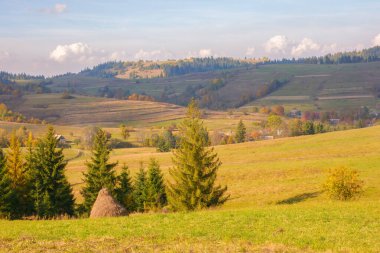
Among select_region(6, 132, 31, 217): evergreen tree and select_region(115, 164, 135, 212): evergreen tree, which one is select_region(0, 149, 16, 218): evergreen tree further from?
select_region(115, 164, 135, 212): evergreen tree

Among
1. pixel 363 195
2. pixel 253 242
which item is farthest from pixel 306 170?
pixel 253 242

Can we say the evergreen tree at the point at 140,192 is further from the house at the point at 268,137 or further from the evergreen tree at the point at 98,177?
the house at the point at 268,137

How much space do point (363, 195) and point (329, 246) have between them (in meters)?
29.3

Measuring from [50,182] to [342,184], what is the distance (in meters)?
33.2

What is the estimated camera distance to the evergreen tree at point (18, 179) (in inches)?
2050

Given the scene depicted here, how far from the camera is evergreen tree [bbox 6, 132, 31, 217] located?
2050 inches

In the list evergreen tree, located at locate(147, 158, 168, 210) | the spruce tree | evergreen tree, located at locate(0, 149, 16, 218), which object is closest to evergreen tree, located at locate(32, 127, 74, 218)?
evergreen tree, located at locate(0, 149, 16, 218)

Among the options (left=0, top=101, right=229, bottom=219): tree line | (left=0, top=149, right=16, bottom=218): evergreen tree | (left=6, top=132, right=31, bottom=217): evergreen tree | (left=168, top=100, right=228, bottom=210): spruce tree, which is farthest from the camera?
(left=6, top=132, right=31, bottom=217): evergreen tree

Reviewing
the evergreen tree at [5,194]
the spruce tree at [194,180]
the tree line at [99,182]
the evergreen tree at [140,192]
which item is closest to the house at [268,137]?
the evergreen tree at [140,192]

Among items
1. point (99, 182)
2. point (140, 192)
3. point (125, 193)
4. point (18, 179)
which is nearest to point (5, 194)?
point (18, 179)

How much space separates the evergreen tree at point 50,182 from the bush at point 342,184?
30.5 metres

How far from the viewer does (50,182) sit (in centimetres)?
5188

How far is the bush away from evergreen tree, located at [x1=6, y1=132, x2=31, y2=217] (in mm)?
34961

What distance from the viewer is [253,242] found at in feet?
58.6
